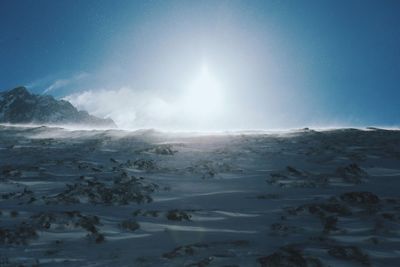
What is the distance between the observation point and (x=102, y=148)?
26.8 metres

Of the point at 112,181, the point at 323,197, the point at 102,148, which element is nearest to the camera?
the point at 323,197

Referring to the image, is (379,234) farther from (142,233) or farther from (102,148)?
(102,148)

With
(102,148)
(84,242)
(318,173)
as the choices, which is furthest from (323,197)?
(102,148)

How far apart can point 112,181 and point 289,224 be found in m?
8.66

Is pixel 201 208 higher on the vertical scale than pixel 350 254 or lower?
higher

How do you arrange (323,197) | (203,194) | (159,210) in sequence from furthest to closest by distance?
(203,194) < (323,197) < (159,210)

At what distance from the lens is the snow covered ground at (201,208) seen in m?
9.22

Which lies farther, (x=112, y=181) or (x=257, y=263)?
(x=112, y=181)

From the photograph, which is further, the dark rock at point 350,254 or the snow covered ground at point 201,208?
the snow covered ground at point 201,208

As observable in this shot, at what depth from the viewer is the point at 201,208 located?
13312 mm

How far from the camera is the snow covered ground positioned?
922 centimetres

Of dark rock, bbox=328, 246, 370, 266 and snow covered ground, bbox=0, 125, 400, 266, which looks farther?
snow covered ground, bbox=0, 125, 400, 266

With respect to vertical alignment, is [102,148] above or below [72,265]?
above

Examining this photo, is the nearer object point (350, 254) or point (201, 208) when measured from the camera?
point (350, 254)
